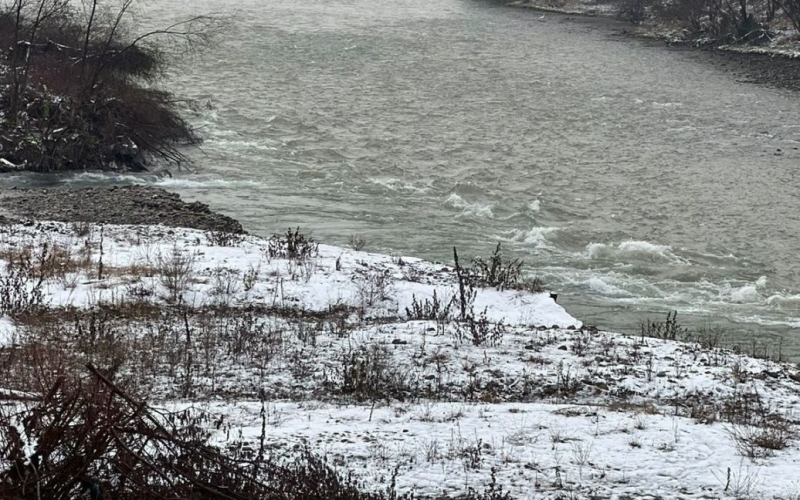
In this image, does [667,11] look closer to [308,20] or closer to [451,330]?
[308,20]

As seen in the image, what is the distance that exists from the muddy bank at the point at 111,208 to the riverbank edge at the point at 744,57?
28394 mm

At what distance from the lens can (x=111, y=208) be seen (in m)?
18.4

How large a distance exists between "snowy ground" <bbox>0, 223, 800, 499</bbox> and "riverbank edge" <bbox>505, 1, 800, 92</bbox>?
30.1 m

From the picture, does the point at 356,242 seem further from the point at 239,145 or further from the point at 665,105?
the point at 665,105

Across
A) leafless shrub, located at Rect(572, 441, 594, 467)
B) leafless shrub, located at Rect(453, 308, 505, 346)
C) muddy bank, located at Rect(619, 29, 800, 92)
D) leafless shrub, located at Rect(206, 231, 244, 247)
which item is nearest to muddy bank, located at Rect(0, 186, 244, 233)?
leafless shrub, located at Rect(206, 231, 244, 247)

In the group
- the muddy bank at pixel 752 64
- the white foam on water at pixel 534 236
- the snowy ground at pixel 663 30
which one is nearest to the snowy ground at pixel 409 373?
the white foam on water at pixel 534 236

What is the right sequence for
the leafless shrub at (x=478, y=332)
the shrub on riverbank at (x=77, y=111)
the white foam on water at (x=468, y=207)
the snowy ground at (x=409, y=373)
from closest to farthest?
the snowy ground at (x=409, y=373)
the leafless shrub at (x=478, y=332)
the white foam on water at (x=468, y=207)
the shrub on riverbank at (x=77, y=111)

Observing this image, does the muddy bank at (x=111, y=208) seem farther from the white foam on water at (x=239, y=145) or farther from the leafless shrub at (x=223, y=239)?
the white foam on water at (x=239, y=145)

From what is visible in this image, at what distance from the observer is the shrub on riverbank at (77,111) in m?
22.9

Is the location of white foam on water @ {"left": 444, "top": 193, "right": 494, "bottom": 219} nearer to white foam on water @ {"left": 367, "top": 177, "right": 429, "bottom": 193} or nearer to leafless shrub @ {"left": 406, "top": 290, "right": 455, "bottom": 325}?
white foam on water @ {"left": 367, "top": 177, "right": 429, "bottom": 193}

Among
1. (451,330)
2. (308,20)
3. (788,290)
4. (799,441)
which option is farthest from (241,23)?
(799,441)

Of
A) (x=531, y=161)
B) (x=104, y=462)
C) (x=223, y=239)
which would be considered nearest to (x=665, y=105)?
(x=531, y=161)

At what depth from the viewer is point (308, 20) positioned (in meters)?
50.9

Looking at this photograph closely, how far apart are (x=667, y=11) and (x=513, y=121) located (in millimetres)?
27550
